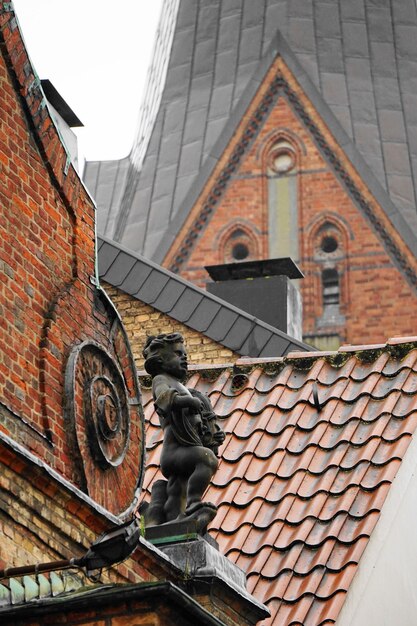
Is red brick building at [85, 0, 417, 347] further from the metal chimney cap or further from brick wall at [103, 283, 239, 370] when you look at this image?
brick wall at [103, 283, 239, 370]

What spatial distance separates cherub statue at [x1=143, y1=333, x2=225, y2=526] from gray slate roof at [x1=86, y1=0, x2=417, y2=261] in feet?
128

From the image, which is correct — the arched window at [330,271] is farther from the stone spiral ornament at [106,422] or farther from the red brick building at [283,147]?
the stone spiral ornament at [106,422]

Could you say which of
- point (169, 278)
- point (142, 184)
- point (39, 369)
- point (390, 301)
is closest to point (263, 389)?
point (39, 369)

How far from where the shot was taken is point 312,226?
2046 inches

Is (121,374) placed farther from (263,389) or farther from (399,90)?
(399,90)

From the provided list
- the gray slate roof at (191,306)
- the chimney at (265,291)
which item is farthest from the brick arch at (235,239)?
the gray slate roof at (191,306)

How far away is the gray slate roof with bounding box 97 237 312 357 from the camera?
2212 cm

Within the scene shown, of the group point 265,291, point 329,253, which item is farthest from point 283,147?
point 265,291

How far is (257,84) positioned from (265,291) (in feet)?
101

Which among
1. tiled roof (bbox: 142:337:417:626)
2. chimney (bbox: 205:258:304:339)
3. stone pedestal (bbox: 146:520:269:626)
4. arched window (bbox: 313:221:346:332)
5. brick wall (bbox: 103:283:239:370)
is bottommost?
stone pedestal (bbox: 146:520:269:626)

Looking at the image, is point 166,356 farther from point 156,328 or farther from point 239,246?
point 239,246

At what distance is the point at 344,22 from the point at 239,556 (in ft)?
133

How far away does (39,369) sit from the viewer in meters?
11.9

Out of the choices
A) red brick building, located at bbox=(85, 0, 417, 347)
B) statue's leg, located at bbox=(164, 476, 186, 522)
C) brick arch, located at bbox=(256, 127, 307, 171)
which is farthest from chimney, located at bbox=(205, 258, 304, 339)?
brick arch, located at bbox=(256, 127, 307, 171)
